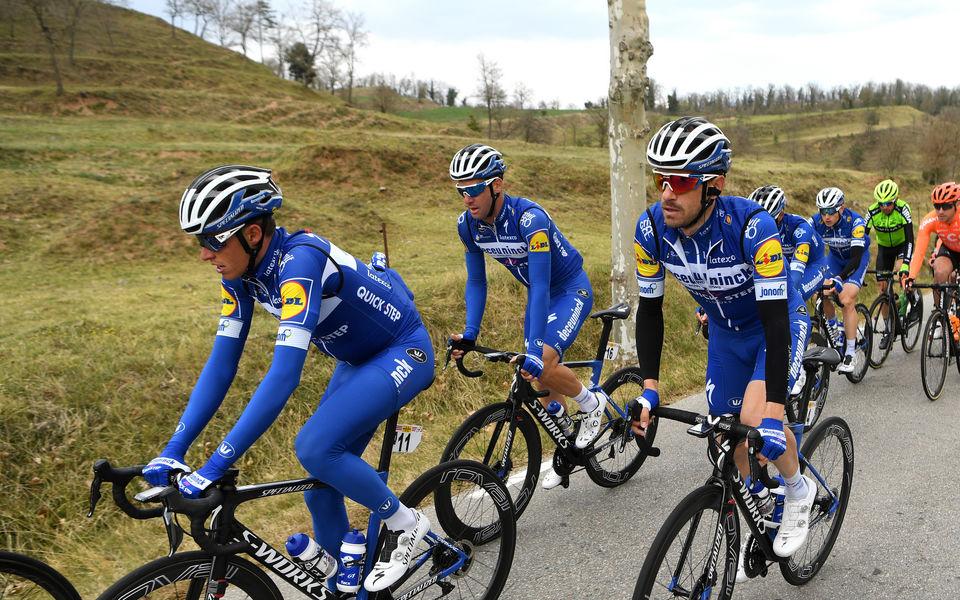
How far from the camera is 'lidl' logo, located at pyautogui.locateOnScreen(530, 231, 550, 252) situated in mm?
4457

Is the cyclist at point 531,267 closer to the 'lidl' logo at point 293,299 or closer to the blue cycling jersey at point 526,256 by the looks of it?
the blue cycling jersey at point 526,256

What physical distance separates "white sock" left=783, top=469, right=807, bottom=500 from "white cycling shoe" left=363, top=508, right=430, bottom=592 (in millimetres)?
1870

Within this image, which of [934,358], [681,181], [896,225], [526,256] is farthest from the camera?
[896,225]

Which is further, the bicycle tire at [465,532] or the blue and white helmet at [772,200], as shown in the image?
the blue and white helmet at [772,200]

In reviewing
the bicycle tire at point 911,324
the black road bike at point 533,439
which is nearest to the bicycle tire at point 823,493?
the black road bike at point 533,439

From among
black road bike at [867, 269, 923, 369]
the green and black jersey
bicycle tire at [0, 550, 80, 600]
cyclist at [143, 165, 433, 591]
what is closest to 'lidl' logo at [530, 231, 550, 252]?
cyclist at [143, 165, 433, 591]

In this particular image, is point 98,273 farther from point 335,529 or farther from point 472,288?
point 335,529

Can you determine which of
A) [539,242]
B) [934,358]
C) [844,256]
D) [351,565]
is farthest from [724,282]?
[844,256]

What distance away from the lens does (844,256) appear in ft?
29.2

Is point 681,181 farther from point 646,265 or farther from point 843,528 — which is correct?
point 843,528

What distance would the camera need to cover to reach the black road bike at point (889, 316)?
8.29m

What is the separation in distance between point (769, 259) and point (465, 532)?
7.33ft

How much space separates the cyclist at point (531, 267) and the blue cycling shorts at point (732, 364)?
3.54 ft

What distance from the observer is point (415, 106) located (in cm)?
10444
